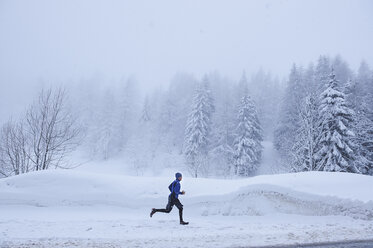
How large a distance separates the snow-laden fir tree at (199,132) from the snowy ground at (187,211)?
65.9 ft

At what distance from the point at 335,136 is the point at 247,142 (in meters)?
13.2

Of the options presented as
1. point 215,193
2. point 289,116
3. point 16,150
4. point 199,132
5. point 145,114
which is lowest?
point 215,193

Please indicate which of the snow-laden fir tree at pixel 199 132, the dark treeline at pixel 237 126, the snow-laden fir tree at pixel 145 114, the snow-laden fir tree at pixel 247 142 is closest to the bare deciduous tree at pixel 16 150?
the dark treeline at pixel 237 126

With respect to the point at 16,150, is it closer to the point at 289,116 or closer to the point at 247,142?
the point at 247,142

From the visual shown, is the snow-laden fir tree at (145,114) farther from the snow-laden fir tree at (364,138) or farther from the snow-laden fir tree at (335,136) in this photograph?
the snow-laden fir tree at (335,136)

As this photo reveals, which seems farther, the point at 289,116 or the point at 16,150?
the point at 289,116

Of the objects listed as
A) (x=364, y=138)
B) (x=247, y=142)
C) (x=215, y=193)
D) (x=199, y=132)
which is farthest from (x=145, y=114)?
(x=215, y=193)

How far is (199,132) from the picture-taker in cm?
3397

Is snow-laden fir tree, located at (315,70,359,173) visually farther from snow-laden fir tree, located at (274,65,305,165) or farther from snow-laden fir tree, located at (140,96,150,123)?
snow-laden fir tree, located at (140,96,150,123)

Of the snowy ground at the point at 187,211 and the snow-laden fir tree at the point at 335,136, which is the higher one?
the snow-laden fir tree at the point at 335,136

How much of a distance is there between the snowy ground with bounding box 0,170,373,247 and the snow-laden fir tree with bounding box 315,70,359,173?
8.79 metres

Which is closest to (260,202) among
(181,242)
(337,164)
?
(181,242)

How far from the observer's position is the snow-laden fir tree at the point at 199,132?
104ft

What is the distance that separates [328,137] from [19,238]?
65.6 ft
